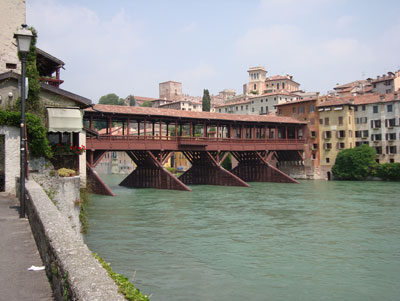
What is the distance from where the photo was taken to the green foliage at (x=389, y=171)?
4009 centimetres

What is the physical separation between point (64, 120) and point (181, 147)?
62.4 feet

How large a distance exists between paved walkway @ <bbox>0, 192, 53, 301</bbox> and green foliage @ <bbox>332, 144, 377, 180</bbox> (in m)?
39.8

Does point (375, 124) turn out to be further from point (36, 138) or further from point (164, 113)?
point (36, 138)

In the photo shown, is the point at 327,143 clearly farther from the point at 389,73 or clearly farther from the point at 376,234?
the point at 376,234

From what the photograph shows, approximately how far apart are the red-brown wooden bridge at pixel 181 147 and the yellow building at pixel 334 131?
254cm

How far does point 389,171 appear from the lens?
4047cm

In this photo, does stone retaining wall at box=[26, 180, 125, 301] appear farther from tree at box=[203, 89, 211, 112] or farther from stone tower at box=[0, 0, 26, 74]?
tree at box=[203, 89, 211, 112]

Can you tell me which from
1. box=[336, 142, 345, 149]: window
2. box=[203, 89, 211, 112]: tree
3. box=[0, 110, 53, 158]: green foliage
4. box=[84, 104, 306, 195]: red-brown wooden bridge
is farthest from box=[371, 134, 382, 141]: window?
box=[0, 110, 53, 158]: green foliage

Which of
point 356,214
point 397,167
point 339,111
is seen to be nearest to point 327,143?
point 339,111

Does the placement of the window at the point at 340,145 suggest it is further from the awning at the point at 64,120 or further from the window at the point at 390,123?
the awning at the point at 64,120

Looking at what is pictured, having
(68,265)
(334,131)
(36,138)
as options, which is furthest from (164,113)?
(68,265)

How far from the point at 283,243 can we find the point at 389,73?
2006 inches

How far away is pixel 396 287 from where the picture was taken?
A: 8883 mm

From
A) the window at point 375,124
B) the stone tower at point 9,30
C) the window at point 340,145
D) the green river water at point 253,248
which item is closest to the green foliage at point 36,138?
the green river water at point 253,248
